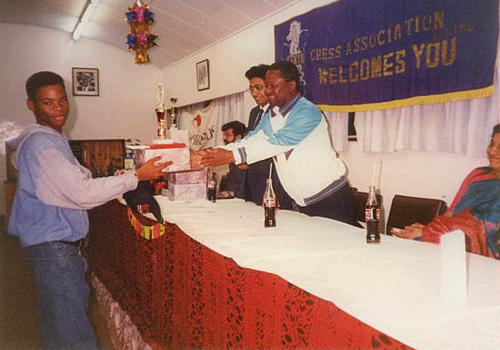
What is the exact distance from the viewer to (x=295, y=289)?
3.75 feet

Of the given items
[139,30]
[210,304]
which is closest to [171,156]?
[210,304]

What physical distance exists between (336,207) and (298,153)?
34 cm

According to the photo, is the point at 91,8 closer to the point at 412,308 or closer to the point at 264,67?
the point at 264,67

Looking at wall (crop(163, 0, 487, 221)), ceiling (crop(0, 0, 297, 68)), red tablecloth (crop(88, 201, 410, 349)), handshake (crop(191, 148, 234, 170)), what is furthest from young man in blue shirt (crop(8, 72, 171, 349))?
ceiling (crop(0, 0, 297, 68))

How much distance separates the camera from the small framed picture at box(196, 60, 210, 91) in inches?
261

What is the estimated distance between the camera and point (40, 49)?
25.8 ft

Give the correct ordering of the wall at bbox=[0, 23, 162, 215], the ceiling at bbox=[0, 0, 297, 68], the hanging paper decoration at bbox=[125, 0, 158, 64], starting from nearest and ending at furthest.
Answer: the hanging paper decoration at bbox=[125, 0, 158, 64] → the ceiling at bbox=[0, 0, 297, 68] → the wall at bbox=[0, 23, 162, 215]

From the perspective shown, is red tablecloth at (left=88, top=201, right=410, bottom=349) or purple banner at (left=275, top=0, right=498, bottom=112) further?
purple banner at (left=275, top=0, right=498, bottom=112)

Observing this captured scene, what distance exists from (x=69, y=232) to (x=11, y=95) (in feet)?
23.3

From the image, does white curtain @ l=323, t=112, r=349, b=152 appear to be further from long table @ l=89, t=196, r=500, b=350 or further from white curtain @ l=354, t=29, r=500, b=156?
long table @ l=89, t=196, r=500, b=350

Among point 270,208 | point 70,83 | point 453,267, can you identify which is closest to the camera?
point 453,267

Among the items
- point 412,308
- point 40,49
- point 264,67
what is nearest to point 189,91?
point 40,49

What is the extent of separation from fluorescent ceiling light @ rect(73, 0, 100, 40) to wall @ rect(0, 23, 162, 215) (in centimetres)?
46

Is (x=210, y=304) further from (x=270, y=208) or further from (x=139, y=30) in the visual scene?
(x=139, y=30)
